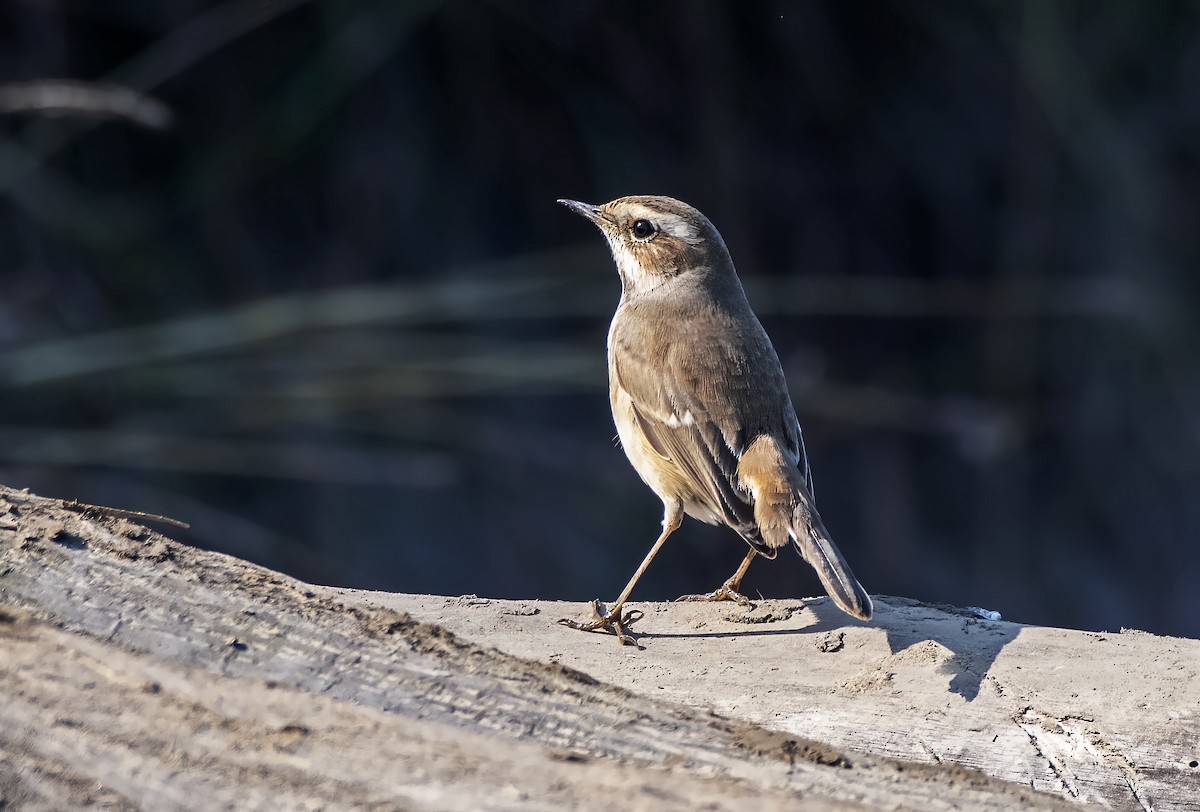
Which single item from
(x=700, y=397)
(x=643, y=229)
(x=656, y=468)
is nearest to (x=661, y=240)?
(x=643, y=229)

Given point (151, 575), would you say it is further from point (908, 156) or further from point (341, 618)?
point (908, 156)

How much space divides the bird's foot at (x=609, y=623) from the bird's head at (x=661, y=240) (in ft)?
5.04

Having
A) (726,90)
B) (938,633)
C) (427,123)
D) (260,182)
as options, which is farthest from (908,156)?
(938,633)

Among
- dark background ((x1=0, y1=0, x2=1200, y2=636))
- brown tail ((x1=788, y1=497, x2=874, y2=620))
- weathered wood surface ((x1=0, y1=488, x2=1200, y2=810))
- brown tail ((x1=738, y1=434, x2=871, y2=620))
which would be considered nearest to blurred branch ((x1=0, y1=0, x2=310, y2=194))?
dark background ((x1=0, y1=0, x2=1200, y2=636))

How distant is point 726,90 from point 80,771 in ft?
18.3

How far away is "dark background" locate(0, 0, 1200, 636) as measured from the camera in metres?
6.50

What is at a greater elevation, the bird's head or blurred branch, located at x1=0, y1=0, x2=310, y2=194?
blurred branch, located at x1=0, y1=0, x2=310, y2=194

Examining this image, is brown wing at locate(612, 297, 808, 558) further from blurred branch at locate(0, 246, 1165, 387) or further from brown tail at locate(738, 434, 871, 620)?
blurred branch at locate(0, 246, 1165, 387)

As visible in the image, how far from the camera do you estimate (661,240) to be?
467cm

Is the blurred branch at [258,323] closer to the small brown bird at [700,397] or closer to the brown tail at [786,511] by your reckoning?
the small brown bird at [700,397]

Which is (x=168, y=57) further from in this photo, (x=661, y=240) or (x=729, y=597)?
(x=729, y=597)

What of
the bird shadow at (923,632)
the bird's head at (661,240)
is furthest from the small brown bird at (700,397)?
the bird shadow at (923,632)

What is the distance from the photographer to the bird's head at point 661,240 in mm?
4625

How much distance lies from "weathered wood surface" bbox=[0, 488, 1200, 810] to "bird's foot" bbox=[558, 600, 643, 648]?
318mm
